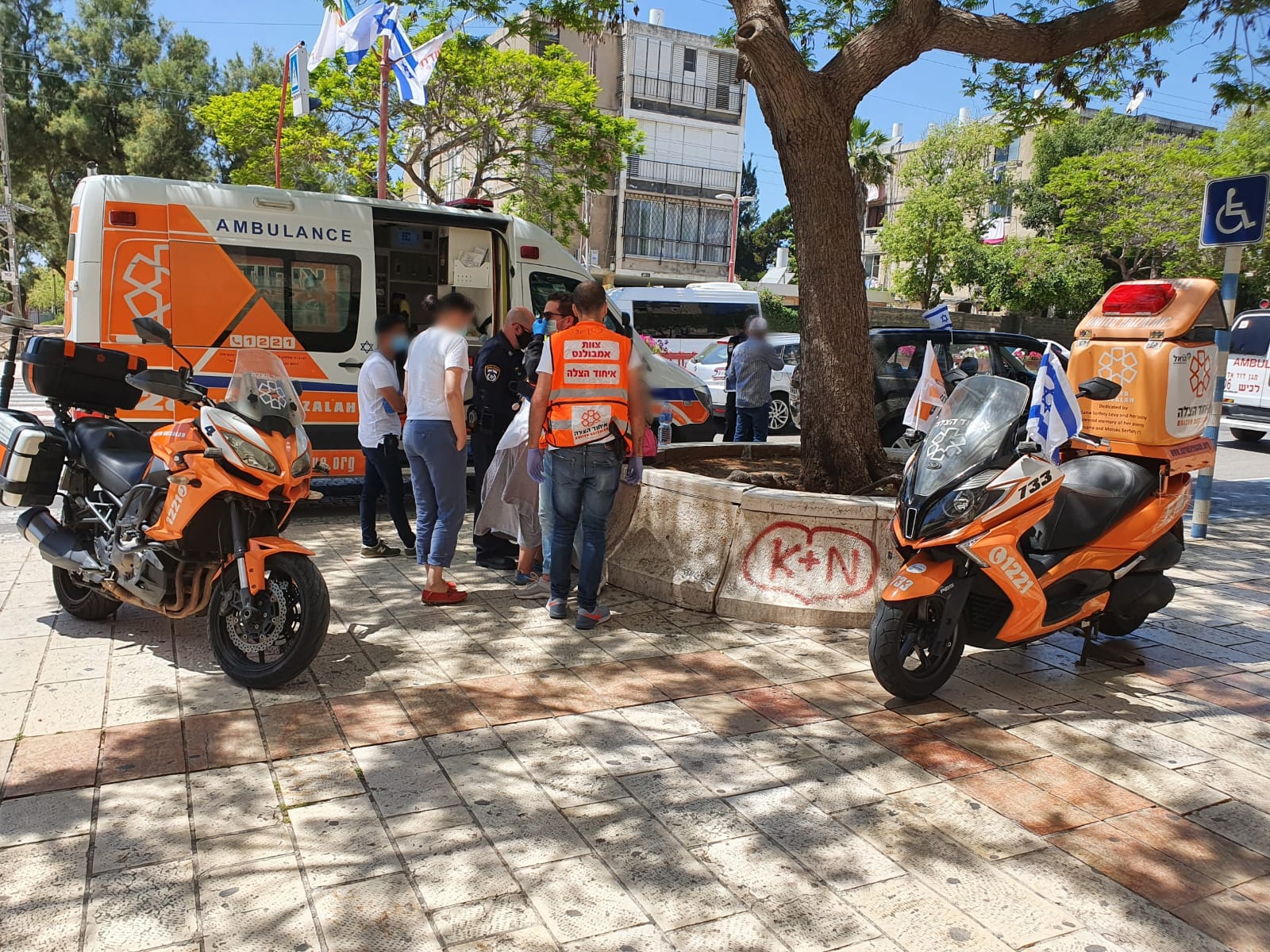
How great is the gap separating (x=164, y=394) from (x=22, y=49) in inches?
1407

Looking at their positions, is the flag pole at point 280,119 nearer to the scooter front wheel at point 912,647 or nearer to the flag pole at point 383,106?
the flag pole at point 383,106

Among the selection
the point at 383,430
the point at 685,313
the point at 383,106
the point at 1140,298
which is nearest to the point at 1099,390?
the point at 1140,298

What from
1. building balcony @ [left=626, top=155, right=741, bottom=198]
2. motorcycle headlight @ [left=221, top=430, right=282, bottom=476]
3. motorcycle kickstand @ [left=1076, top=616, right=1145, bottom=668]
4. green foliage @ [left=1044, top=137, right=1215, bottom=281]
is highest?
building balcony @ [left=626, top=155, right=741, bottom=198]

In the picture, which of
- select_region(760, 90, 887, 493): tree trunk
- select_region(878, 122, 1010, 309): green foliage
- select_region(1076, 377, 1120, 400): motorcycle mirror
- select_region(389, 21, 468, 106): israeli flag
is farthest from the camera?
select_region(878, 122, 1010, 309): green foliage

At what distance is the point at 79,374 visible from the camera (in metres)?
5.21

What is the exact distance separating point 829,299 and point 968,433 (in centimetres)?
253

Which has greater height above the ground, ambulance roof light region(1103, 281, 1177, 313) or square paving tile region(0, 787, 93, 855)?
ambulance roof light region(1103, 281, 1177, 313)

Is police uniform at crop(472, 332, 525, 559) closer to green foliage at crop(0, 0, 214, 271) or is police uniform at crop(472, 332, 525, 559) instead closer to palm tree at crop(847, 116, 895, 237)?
palm tree at crop(847, 116, 895, 237)

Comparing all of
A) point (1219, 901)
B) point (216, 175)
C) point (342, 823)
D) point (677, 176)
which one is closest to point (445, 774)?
point (342, 823)

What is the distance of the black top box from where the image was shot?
16.6 ft

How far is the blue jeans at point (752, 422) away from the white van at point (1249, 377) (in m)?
8.12

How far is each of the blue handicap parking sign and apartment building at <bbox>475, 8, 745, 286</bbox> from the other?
32114mm

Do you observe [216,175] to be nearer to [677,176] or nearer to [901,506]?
[677,176]

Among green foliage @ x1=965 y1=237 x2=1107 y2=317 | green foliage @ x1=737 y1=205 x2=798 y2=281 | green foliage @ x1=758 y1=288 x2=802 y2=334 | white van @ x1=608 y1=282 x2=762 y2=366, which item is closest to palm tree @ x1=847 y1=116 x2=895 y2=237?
white van @ x1=608 y1=282 x2=762 y2=366
